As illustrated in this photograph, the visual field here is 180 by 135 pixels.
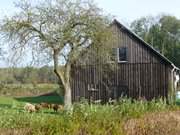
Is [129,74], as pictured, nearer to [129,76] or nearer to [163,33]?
[129,76]

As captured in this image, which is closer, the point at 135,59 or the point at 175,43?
the point at 135,59

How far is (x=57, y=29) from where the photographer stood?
3738 centimetres

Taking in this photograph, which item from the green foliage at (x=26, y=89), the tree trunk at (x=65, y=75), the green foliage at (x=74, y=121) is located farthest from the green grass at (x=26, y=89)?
the green foliage at (x=74, y=121)

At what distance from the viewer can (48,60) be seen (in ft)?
126

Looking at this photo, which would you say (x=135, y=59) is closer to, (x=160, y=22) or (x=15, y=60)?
(x=15, y=60)

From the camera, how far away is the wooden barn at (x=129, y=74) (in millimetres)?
43000

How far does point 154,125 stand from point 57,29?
92.6ft

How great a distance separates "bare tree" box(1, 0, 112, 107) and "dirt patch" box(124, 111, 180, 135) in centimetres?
2689

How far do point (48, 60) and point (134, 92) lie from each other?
9509 millimetres

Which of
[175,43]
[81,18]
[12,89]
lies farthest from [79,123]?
[175,43]

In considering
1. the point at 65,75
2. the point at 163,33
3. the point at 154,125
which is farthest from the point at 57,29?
the point at 163,33

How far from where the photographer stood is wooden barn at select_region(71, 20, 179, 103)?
43.0m

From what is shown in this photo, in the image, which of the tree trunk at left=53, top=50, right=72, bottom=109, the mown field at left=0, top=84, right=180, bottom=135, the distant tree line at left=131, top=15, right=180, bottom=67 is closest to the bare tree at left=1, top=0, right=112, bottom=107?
the tree trunk at left=53, top=50, right=72, bottom=109

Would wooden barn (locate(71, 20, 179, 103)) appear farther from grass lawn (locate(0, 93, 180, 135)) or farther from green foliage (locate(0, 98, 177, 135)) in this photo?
green foliage (locate(0, 98, 177, 135))
